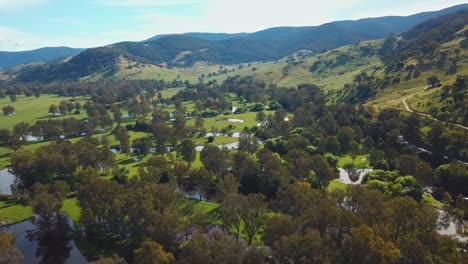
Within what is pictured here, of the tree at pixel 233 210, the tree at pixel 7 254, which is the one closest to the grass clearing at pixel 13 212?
the tree at pixel 7 254

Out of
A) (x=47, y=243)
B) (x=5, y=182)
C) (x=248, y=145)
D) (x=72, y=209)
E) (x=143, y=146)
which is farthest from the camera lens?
(x=143, y=146)

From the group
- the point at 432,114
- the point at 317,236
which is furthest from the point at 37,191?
the point at 432,114

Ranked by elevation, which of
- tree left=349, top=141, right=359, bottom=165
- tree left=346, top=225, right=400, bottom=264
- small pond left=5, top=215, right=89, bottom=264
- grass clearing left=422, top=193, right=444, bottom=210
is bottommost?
grass clearing left=422, top=193, right=444, bottom=210

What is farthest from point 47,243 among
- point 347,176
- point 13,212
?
point 347,176

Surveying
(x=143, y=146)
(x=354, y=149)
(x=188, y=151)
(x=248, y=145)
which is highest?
(x=188, y=151)

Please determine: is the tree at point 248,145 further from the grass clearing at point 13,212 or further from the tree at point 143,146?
the grass clearing at point 13,212

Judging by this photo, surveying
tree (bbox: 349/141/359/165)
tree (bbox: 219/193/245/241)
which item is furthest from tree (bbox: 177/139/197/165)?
tree (bbox: 349/141/359/165)

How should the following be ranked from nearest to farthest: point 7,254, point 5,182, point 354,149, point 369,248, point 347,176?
point 369,248 → point 7,254 → point 347,176 → point 5,182 → point 354,149

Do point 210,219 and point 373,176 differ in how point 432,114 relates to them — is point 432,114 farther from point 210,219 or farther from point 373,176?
point 210,219

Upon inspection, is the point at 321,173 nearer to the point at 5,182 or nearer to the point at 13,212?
the point at 13,212

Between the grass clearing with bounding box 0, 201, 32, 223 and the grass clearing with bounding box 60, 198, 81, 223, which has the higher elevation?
the grass clearing with bounding box 0, 201, 32, 223

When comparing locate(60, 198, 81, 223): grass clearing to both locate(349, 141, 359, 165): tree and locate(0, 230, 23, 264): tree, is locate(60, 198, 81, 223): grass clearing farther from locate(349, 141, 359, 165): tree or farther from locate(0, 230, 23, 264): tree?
locate(349, 141, 359, 165): tree
